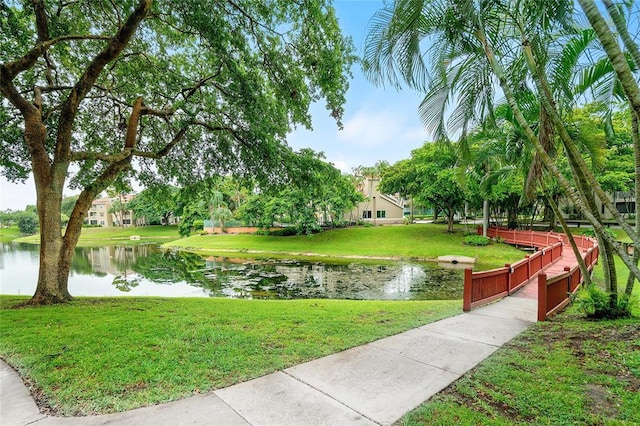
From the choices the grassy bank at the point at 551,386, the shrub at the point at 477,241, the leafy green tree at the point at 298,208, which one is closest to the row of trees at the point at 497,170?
the shrub at the point at 477,241

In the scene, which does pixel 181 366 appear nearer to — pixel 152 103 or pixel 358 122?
pixel 152 103

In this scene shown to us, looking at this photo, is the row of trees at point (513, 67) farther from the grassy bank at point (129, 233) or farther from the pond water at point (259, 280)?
the grassy bank at point (129, 233)

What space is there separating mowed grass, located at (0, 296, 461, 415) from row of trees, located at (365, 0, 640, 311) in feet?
11.8

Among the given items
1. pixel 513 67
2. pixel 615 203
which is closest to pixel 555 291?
pixel 513 67

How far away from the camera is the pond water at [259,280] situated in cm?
1302

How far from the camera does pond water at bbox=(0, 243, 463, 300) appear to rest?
1302 cm

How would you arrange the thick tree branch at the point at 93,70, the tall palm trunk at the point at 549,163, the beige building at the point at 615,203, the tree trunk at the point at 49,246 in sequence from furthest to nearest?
the beige building at the point at 615,203 → the tree trunk at the point at 49,246 → the thick tree branch at the point at 93,70 → the tall palm trunk at the point at 549,163

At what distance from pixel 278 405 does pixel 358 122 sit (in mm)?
13598

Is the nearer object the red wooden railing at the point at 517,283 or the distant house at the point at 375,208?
the red wooden railing at the point at 517,283

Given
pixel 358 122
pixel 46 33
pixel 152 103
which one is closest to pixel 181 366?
pixel 46 33

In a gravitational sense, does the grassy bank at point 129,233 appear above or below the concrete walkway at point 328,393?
below

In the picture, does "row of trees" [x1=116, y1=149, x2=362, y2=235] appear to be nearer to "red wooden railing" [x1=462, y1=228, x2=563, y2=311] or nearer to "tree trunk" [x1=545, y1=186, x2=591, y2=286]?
"red wooden railing" [x1=462, y1=228, x2=563, y2=311]

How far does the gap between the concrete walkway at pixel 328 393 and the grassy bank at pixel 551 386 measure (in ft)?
0.78

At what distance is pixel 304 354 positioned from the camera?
14.1ft
